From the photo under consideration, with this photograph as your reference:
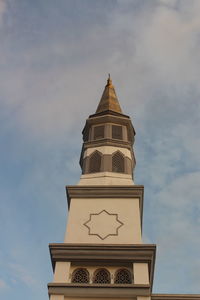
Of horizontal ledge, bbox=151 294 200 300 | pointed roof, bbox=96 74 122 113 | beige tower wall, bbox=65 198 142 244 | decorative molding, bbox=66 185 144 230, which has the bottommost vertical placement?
horizontal ledge, bbox=151 294 200 300

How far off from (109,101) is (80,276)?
41.4ft

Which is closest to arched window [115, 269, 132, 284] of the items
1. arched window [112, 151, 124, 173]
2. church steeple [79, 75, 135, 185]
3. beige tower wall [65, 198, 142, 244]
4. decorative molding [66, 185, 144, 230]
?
beige tower wall [65, 198, 142, 244]

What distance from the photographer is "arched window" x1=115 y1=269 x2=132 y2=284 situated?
17075 millimetres

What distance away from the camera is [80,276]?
17344 mm

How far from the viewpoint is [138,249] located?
17531mm

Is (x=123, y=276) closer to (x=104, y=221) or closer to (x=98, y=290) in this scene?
(x=98, y=290)

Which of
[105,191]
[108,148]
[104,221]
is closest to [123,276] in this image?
[104,221]

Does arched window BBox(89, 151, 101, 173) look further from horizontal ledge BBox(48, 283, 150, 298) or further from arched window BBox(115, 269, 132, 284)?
horizontal ledge BBox(48, 283, 150, 298)

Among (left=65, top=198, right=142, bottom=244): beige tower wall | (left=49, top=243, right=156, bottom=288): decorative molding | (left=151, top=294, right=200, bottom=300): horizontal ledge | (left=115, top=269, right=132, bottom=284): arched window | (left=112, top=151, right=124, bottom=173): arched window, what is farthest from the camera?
(left=112, top=151, right=124, bottom=173): arched window

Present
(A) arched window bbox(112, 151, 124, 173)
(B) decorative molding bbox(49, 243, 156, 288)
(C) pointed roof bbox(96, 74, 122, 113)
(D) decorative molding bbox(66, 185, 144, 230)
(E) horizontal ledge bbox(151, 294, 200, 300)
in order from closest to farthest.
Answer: (E) horizontal ledge bbox(151, 294, 200, 300)
(B) decorative molding bbox(49, 243, 156, 288)
(D) decorative molding bbox(66, 185, 144, 230)
(A) arched window bbox(112, 151, 124, 173)
(C) pointed roof bbox(96, 74, 122, 113)

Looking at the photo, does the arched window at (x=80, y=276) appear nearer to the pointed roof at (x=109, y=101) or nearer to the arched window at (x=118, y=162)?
the arched window at (x=118, y=162)

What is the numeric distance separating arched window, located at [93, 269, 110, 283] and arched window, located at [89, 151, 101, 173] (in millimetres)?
6087

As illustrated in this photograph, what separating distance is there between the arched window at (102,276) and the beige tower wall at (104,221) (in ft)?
4.21

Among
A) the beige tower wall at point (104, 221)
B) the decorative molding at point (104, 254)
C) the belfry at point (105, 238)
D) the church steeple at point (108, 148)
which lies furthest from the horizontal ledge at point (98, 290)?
the church steeple at point (108, 148)
